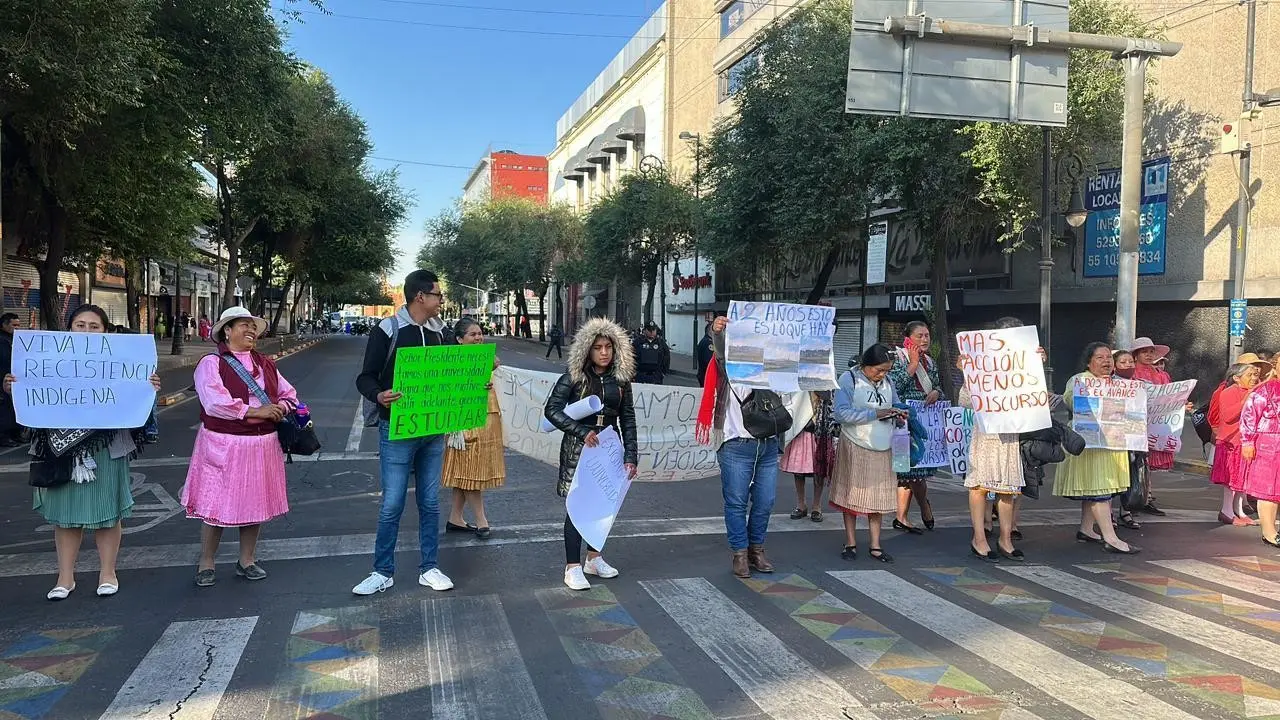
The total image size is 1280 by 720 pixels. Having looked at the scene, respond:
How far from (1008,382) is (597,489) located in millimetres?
3214

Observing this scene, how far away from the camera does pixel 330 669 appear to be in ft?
14.0

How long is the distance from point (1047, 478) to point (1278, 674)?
719 centimetres

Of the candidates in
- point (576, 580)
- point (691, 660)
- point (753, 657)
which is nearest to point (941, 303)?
point (576, 580)

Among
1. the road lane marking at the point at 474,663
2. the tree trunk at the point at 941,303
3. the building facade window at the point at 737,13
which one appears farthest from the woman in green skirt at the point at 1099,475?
the building facade window at the point at 737,13

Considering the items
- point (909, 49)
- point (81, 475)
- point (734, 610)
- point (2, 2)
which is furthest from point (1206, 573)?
point (2, 2)

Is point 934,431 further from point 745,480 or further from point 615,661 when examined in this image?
point 615,661

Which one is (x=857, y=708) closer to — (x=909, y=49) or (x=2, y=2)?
(x=909, y=49)

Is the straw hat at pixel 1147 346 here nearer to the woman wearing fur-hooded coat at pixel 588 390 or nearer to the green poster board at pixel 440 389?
the woman wearing fur-hooded coat at pixel 588 390

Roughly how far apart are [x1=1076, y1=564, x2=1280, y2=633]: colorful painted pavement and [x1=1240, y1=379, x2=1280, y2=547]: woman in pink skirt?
187cm

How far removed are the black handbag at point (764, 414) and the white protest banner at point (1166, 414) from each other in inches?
176

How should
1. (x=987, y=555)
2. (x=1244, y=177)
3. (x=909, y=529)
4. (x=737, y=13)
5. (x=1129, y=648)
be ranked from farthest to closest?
(x=737, y=13) < (x=1244, y=177) < (x=909, y=529) < (x=987, y=555) < (x=1129, y=648)

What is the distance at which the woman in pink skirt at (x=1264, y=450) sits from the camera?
725cm

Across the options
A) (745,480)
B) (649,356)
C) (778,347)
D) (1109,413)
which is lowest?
(745,480)

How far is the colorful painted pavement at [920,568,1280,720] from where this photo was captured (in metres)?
4.08
